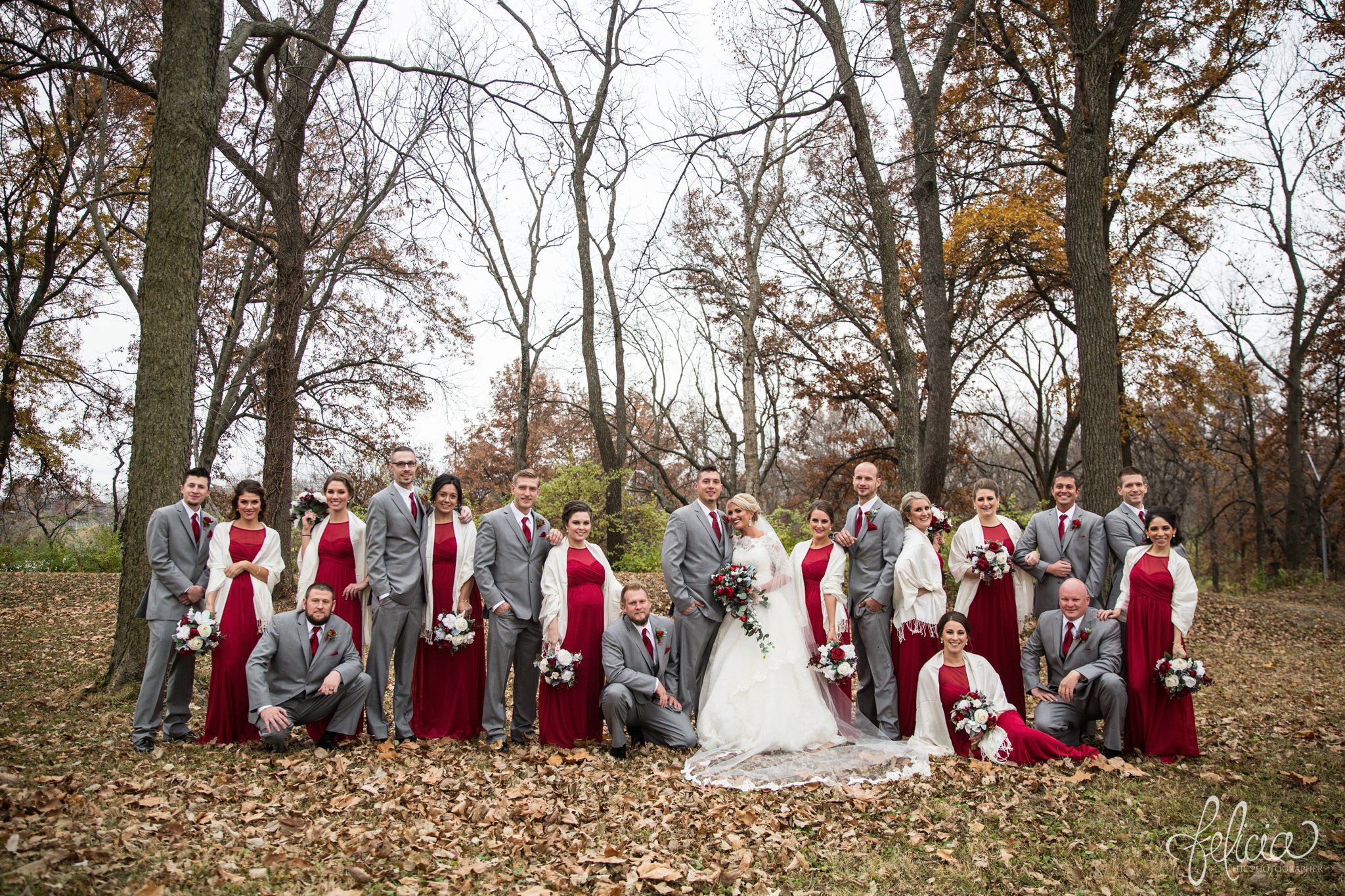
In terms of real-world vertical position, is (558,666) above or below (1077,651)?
below

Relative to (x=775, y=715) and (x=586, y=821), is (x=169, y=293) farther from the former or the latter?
(x=775, y=715)

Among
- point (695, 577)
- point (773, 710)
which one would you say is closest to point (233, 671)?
point (695, 577)

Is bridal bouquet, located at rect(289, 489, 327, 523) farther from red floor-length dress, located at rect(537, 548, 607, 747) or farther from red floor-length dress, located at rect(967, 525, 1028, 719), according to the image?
red floor-length dress, located at rect(967, 525, 1028, 719)

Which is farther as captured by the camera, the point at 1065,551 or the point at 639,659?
the point at 1065,551

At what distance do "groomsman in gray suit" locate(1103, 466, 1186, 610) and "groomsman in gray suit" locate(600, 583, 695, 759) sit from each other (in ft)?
13.1

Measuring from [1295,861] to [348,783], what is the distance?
5.56 m

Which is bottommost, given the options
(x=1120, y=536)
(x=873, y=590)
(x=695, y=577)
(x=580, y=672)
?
(x=580, y=672)

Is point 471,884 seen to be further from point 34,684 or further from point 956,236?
point 956,236

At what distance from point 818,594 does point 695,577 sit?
3.79 feet

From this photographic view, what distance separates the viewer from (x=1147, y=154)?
1919 cm

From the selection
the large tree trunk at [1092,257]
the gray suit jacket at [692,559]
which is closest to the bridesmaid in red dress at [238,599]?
the gray suit jacket at [692,559]

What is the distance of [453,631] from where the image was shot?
6613 millimetres

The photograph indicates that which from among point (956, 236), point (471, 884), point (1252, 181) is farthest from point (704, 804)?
point (1252, 181)

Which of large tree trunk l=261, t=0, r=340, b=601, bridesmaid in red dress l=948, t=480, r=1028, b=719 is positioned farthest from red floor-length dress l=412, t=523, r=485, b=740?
large tree trunk l=261, t=0, r=340, b=601
